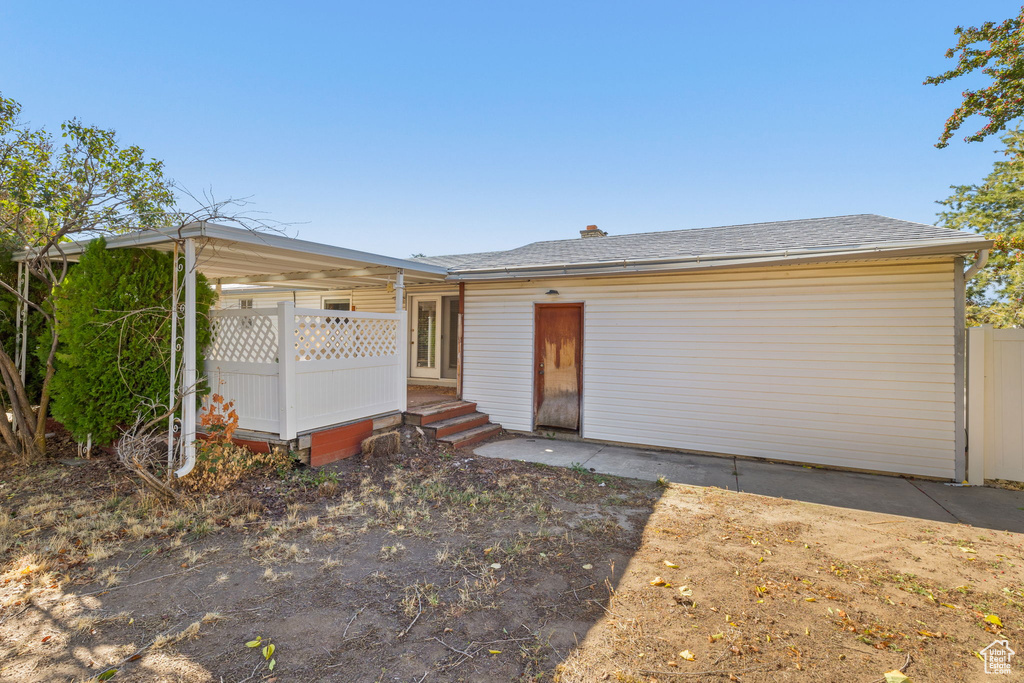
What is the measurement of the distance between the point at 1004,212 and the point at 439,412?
65.6ft

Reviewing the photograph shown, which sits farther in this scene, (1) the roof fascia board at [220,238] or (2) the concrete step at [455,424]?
(2) the concrete step at [455,424]

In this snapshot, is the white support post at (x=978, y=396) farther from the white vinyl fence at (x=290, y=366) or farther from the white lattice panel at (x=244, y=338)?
the white lattice panel at (x=244, y=338)

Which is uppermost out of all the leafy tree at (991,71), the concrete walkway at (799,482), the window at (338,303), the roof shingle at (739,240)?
the leafy tree at (991,71)

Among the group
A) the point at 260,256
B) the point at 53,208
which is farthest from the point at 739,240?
the point at 53,208

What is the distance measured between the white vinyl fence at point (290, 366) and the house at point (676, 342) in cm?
2

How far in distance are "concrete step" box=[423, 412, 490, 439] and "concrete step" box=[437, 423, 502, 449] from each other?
0.07 metres

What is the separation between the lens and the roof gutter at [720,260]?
4.85 meters

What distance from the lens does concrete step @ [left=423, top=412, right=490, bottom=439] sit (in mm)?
6645

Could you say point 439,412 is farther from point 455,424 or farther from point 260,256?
point 260,256

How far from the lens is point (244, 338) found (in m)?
5.30

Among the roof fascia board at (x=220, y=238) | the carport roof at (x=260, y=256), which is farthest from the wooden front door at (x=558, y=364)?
the roof fascia board at (x=220, y=238)

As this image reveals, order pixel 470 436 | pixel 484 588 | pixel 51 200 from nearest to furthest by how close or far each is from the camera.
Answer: pixel 484 588, pixel 470 436, pixel 51 200

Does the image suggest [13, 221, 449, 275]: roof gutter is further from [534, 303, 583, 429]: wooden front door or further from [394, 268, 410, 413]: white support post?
[534, 303, 583, 429]: wooden front door

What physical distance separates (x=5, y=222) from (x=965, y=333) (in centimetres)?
1201
